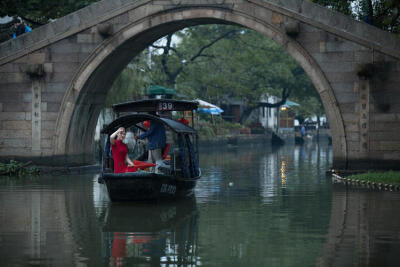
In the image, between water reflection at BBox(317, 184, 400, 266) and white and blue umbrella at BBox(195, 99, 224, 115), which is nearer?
water reflection at BBox(317, 184, 400, 266)

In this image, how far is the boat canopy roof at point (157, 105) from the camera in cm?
1686

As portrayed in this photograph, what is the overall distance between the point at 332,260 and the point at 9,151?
16.1 meters

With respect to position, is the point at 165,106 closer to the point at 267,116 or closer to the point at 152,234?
the point at 152,234

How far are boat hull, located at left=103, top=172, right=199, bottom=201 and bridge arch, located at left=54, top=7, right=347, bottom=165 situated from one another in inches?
280

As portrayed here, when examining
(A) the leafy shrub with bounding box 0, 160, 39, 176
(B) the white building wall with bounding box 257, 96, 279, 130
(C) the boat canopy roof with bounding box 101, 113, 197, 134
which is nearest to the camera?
(C) the boat canopy roof with bounding box 101, 113, 197, 134

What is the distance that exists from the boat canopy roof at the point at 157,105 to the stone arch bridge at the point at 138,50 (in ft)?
16.2

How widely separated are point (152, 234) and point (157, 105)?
246 inches

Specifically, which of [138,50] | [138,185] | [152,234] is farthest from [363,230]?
[138,50]

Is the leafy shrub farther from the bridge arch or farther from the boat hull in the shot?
the boat hull

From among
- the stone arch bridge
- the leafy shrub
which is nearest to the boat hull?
the stone arch bridge

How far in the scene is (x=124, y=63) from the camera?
24.6 m

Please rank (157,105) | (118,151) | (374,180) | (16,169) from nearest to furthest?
(118,151) < (157,105) < (374,180) < (16,169)

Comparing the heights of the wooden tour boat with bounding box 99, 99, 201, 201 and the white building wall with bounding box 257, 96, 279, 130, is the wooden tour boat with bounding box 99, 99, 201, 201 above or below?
below

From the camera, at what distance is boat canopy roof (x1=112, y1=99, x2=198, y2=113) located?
55.3 ft
